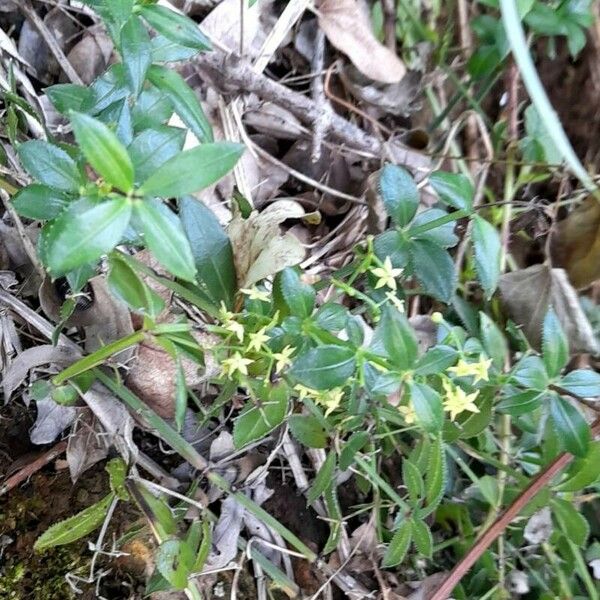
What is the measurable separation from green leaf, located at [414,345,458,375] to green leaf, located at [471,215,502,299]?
0.10 m

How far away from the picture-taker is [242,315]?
0.66m

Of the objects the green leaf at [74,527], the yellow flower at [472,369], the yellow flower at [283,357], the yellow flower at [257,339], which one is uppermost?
the yellow flower at [257,339]

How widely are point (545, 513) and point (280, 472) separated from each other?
36 centimetres

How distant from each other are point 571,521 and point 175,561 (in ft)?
1.45

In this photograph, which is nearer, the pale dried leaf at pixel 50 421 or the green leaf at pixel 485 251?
the green leaf at pixel 485 251

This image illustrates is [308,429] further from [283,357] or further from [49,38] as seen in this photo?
[49,38]

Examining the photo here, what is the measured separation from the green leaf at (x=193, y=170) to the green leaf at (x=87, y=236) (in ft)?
0.10

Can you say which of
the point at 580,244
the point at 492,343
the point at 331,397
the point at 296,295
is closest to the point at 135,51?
the point at 296,295

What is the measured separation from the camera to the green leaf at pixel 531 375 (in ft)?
2.33

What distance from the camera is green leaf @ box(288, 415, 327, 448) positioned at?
2.56 ft

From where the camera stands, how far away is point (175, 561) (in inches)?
28.5

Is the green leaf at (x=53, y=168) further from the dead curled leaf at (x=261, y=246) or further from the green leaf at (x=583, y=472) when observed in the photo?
the green leaf at (x=583, y=472)

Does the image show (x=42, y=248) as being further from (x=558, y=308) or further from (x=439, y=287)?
(x=558, y=308)

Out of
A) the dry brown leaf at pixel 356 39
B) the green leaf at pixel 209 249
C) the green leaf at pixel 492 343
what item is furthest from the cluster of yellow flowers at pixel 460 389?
the dry brown leaf at pixel 356 39
